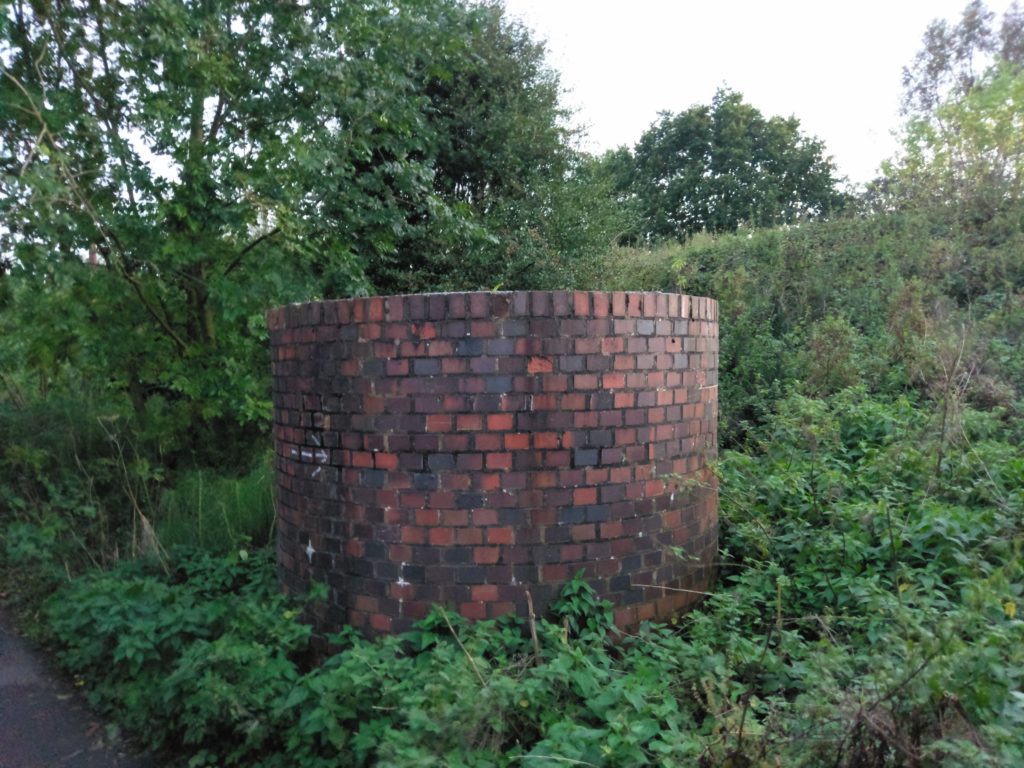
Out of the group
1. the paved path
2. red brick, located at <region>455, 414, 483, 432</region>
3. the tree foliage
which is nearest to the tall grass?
the paved path

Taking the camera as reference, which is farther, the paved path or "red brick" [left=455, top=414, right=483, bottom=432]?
the paved path

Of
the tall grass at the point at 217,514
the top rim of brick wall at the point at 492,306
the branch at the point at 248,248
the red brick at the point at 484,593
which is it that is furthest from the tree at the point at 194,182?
the red brick at the point at 484,593

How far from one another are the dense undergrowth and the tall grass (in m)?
0.52

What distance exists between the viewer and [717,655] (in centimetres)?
274

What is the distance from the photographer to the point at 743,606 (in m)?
3.14

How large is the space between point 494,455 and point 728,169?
28197 mm

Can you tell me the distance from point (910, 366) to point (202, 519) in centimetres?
566

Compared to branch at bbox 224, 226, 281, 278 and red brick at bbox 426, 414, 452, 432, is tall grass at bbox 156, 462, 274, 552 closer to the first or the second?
branch at bbox 224, 226, 281, 278

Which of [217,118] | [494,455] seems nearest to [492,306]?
[494,455]

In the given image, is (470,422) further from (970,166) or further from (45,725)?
(970,166)

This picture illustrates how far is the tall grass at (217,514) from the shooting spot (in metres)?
5.09

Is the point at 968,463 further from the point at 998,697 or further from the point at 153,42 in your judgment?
the point at 153,42

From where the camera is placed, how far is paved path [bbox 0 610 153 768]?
337 centimetres

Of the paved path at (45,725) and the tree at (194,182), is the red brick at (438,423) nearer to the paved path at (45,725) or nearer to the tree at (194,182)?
the paved path at (45,725)
